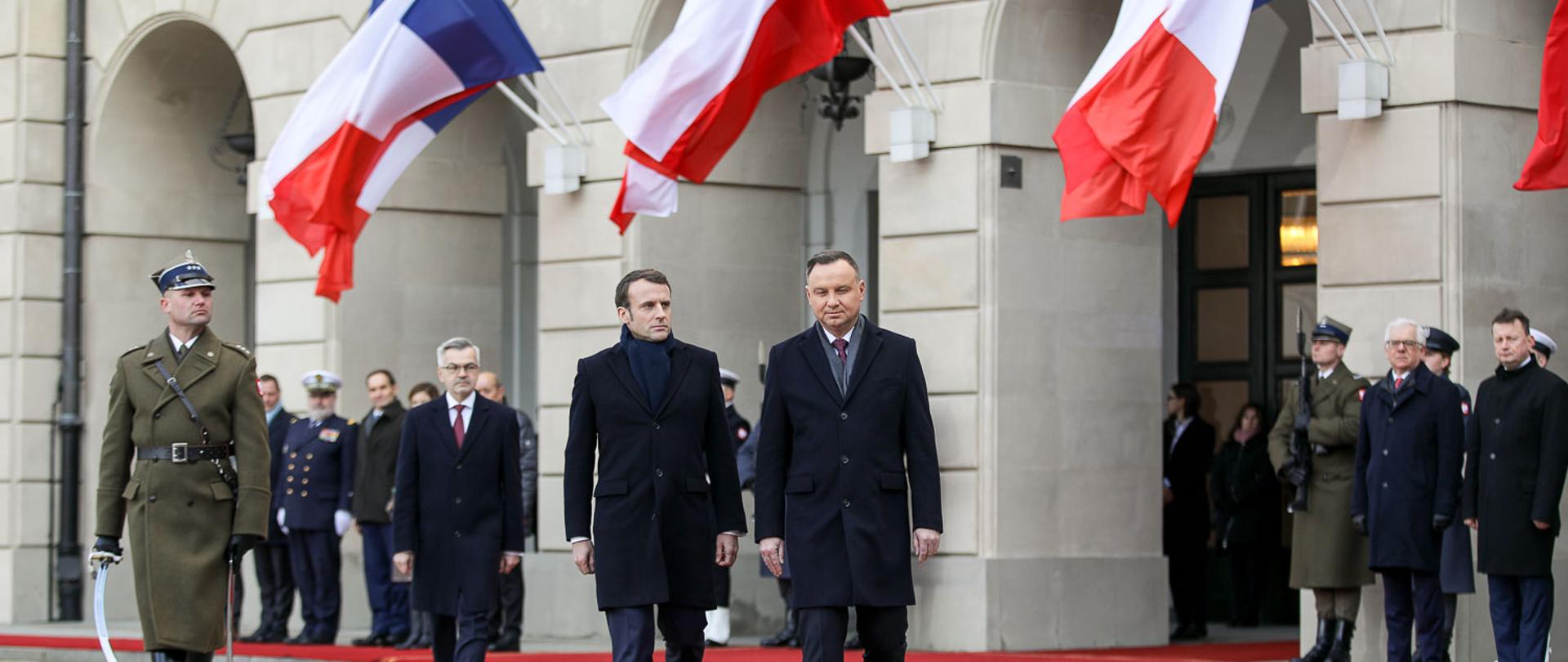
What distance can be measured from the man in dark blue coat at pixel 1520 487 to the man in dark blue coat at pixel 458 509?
4.91 metres

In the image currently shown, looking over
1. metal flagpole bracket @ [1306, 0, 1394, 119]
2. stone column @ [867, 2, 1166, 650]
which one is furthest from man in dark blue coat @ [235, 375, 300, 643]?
metal flagpole bracket @ [1306, 0, 1394, 119]

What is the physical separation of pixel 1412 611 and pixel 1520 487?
1057mm

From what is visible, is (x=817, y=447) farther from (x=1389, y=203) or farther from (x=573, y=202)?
(x=573, y=202)

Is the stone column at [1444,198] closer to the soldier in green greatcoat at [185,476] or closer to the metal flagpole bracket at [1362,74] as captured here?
the metal flagpole bracket at [1362,74]

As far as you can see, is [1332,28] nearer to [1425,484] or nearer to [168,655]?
[1425,484]

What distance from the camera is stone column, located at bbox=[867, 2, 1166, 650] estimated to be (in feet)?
52.5

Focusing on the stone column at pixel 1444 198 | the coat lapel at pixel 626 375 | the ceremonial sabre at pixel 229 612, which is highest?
the stone column at pixel 1444 198

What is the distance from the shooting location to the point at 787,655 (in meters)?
16.1

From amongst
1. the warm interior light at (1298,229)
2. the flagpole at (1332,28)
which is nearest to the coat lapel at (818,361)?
the flagpole at (1332,28)

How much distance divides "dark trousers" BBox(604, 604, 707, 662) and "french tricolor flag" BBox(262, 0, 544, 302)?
6.92 m

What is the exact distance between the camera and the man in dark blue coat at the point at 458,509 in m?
12.7

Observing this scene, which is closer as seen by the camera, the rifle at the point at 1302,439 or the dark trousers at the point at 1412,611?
the dark trousers at the point at 1412,611

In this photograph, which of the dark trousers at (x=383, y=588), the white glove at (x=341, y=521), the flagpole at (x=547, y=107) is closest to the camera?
the dark trousers at (x=383, y=588)

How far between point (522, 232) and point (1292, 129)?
7867 millimetres
